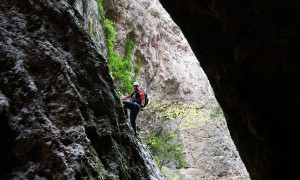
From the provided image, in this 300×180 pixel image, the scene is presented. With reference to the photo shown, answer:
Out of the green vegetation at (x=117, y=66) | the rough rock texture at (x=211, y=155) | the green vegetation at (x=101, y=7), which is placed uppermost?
the green vegetation at (x=101, y=7)

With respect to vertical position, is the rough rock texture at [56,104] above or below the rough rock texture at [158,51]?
below

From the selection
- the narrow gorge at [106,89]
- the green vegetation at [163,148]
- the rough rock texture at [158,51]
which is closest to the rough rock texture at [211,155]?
the rough rock texture at [158,51]

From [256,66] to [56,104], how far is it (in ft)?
8.73

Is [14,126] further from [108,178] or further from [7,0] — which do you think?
[7,0]

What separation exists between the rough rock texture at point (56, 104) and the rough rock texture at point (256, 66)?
68.6 inches

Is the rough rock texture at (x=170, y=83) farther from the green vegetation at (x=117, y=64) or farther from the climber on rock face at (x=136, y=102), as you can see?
the climber on rock face at (x=136, y=102)

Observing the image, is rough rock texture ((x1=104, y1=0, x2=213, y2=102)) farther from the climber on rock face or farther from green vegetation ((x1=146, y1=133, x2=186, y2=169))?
the climber on rock face

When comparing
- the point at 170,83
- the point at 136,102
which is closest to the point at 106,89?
the point at 136,102

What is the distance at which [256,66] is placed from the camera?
5059 millimetres

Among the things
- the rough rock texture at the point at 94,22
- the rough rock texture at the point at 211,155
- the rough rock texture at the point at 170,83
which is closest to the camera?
the rough rock texture at the point at 94,22

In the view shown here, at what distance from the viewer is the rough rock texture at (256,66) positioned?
445 cm

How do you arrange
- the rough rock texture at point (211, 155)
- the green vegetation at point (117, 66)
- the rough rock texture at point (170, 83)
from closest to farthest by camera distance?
the green vegetation at point (117, 66)
the rough rock texture at point (170, 83)
the rough rock texture at point (211, 155)

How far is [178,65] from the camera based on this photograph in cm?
2278

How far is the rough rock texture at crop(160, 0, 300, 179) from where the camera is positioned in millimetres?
4449
